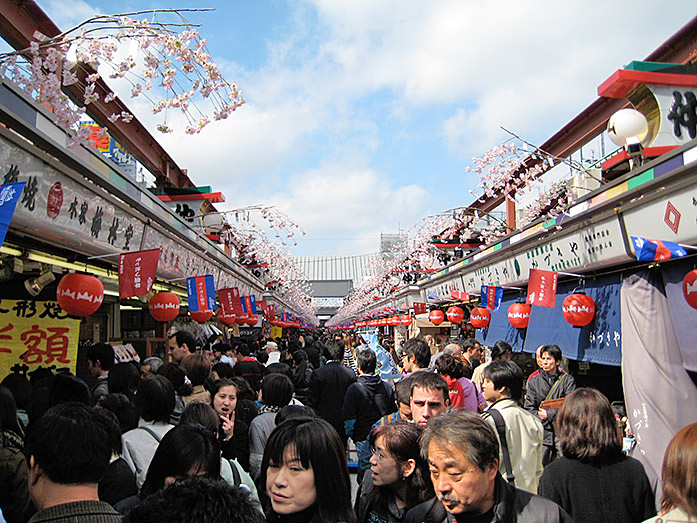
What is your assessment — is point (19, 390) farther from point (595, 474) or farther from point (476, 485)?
point (595, 474)

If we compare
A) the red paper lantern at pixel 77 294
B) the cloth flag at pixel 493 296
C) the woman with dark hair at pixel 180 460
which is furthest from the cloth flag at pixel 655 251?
the cloth flag at pixel 493 296

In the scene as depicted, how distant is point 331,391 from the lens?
285 inches

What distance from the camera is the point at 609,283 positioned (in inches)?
305

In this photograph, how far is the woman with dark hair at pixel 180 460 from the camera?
2900 millimetres

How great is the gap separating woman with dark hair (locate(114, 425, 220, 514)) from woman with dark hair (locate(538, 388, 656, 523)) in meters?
2.15

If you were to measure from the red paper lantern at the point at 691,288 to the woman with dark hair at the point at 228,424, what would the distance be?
15.3ft

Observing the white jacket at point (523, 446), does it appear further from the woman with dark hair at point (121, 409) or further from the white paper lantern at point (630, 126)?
the white paper lantern at point (630, 126)

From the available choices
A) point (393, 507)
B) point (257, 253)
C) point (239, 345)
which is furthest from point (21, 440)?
point (257, 253)

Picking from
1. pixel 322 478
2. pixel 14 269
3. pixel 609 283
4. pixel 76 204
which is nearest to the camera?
pixel 322 478

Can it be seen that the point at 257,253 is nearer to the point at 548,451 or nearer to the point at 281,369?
the point at 281,369

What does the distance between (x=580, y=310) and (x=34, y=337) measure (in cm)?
849

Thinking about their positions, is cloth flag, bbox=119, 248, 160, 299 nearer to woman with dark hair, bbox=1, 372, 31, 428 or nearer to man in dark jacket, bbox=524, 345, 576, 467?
woman with dark hair, bbox=1, 372, 31, 428

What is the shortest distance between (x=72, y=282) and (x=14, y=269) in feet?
4.83

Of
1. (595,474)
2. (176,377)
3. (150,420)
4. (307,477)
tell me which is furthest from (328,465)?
(176,377)
